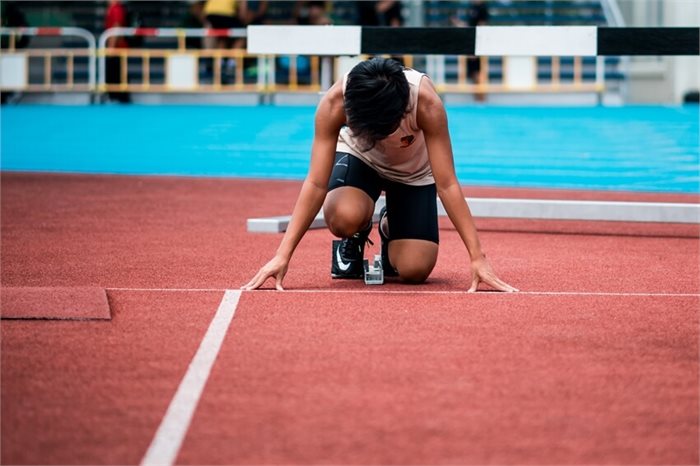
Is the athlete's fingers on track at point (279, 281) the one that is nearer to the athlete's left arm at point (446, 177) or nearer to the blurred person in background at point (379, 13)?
the athlete's left arm at point (446, 177)

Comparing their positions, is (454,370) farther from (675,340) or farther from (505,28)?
(505,28)

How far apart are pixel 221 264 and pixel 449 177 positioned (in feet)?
6.17

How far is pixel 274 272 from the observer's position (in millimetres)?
5594

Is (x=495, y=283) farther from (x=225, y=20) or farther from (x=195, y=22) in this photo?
(x=195, y=22)

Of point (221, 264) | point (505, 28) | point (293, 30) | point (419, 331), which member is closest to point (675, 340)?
point (419, 331)

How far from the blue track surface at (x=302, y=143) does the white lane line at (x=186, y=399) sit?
802 cm

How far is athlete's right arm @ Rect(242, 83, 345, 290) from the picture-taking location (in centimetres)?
557

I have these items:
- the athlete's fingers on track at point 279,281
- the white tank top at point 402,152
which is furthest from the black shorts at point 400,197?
the athlete's fingers on track at point 279,281

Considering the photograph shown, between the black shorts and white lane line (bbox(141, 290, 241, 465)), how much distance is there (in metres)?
1.28

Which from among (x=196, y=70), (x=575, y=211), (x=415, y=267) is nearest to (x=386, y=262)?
(x=415, y=267)

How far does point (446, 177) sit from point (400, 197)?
741 mm

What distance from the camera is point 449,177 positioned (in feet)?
18.3

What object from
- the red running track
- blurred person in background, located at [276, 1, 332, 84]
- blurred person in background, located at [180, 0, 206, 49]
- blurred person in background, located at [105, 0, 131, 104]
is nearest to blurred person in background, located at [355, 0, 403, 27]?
blurred person in background, located at [276, 1, 332, 84]

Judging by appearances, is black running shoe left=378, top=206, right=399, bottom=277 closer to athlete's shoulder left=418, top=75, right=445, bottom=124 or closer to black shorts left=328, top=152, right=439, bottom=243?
black shorts left=328, top=152, right=439, bottom=243
